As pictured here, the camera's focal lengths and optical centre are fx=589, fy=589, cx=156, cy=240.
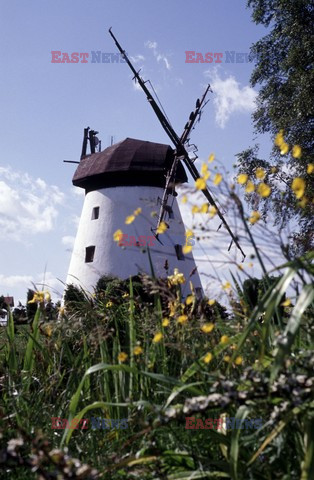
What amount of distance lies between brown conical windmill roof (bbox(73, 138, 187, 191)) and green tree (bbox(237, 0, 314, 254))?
4422 millimetres

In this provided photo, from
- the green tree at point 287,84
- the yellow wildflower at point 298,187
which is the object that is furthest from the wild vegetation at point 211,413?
the green tree at point 287,84

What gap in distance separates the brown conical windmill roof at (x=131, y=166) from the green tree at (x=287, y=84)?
14.5ft

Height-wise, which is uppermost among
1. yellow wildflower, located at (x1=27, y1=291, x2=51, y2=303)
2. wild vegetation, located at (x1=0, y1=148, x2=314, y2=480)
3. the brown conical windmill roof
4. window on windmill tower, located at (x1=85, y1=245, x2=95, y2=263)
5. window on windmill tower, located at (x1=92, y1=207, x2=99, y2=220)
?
the brown conical windmill roof

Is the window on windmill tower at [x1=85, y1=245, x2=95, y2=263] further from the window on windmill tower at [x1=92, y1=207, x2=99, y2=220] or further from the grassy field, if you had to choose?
the grassy field

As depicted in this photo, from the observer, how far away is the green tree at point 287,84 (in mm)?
Answer: 21350

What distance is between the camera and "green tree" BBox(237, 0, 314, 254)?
21350 millimetres

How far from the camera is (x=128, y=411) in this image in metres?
3.68

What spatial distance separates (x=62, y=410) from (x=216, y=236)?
6.55 feet

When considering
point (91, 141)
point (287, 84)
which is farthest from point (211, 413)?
point (91, 141)

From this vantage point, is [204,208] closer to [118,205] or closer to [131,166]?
[118,205]

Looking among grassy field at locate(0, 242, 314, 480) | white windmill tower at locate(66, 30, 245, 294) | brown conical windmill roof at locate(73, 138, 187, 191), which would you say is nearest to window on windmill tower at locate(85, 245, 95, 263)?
white windmill tower at locate(66, 30, 245, 294)

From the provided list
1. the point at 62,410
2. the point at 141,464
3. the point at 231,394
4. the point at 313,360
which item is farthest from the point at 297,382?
the point at 62,410

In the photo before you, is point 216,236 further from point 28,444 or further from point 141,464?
point 28,444

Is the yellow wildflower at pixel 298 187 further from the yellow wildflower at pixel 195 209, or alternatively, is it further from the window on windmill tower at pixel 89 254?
the window on windmill tower at pixel 89 254
